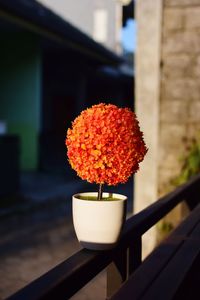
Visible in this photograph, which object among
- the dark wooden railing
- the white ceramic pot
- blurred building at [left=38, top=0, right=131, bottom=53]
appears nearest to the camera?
the dark wooden railing

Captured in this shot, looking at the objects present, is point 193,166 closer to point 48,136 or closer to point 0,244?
point 0,244

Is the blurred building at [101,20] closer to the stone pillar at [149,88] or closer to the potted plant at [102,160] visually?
the stone pillar at [149,88]

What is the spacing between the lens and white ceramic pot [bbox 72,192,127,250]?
1.94 m

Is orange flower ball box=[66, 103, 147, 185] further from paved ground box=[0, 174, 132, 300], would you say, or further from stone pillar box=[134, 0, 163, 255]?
stone pillar box=[134, 0, 163, 255]

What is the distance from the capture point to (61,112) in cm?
1608

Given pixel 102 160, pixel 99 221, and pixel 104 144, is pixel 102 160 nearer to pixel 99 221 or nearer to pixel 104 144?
pixel 104 144

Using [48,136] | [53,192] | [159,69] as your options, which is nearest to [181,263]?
[159,69]

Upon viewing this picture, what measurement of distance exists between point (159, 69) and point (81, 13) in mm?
17932

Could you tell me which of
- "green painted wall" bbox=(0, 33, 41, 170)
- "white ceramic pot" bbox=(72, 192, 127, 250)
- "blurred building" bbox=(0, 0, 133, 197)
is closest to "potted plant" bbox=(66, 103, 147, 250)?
"white ceramic pot" bbox=(72, 192, 127, 250)

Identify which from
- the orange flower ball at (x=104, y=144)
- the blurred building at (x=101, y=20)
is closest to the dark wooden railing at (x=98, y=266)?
the orange flower ball at (x=104, y=144)

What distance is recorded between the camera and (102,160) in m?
1.97

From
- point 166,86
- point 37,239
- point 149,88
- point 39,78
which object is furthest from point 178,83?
point 39,78

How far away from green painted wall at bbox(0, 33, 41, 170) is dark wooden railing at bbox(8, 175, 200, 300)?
9697 millimetres

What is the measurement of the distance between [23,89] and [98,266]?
1116 cm
